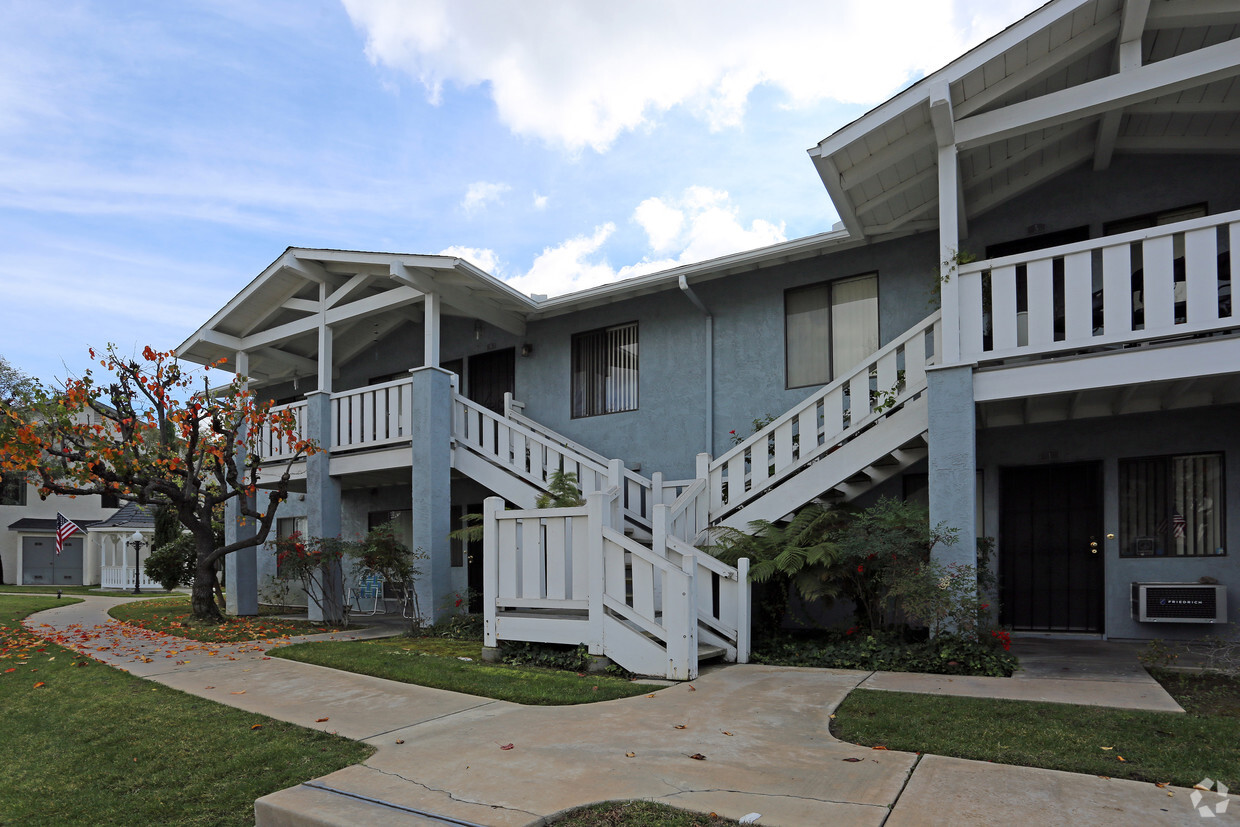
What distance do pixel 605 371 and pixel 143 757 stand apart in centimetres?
928

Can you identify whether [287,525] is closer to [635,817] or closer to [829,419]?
[829,419]

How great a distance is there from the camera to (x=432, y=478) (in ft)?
39.5

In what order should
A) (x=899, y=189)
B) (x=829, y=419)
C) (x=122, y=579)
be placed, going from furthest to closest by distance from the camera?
(x=122, y=579) < (x=899, y=189) < (x=829, y=419)

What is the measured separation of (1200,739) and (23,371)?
45.2 m

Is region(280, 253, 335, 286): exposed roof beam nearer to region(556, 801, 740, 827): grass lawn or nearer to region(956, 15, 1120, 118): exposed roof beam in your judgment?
→ region(956, 15, 1120, 118): exposed roof beam

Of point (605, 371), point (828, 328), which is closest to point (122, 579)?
point (605, 371)

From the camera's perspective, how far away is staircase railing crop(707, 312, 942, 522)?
8765 mm

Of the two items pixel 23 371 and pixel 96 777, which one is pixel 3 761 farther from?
pixel 23 371

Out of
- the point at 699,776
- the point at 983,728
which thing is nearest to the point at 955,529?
the point at 983,728

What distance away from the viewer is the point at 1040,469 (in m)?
10.0

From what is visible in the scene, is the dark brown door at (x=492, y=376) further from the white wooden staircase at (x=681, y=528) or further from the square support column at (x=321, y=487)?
the white wooden staircase at (x=681, y=528)

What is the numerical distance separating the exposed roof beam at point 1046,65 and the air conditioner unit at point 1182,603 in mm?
5744

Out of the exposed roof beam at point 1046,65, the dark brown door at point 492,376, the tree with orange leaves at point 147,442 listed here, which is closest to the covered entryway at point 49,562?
the tree with orange leaves at point 147,442

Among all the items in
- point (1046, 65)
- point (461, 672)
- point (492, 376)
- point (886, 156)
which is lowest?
point (461, 672)
